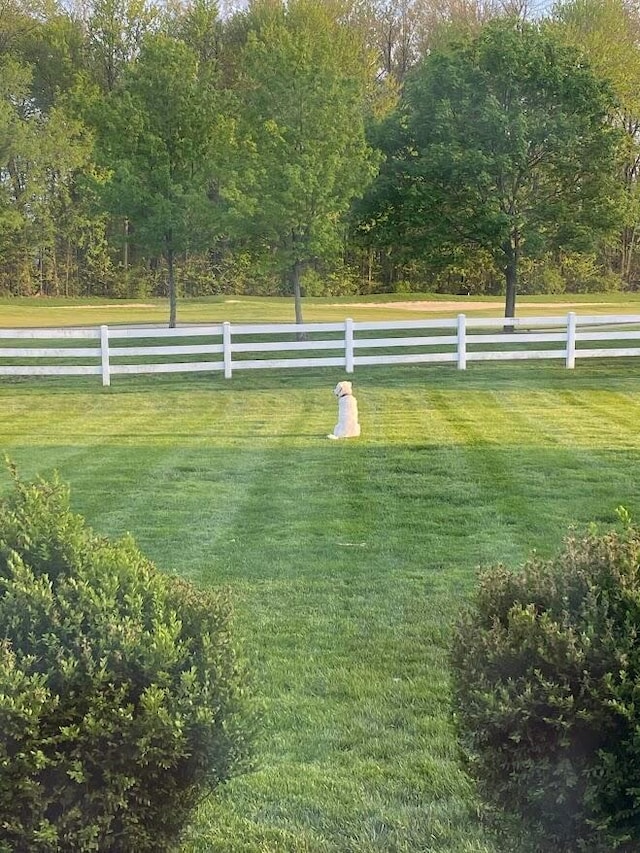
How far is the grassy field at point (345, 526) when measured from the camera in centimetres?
327

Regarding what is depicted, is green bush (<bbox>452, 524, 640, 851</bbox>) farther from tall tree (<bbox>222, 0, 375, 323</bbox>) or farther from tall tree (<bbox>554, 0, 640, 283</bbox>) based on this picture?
tall tree (<bbox>554, 0, 640, 283</bbox>)

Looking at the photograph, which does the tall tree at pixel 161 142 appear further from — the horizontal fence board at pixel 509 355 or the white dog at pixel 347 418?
the white dog at pixel 347 418

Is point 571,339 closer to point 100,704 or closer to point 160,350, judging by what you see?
point 160,350

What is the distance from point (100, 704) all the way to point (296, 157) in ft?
64.3

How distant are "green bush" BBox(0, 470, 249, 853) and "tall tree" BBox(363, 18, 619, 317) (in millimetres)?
19843

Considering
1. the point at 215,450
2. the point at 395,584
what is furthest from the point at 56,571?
the point at 215,450

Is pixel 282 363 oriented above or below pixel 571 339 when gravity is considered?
below

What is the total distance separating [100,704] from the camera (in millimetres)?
2303

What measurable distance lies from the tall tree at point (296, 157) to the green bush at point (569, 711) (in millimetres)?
18546

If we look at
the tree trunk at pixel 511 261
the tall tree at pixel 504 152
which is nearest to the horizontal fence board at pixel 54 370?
the tall tree at pixel 504 152

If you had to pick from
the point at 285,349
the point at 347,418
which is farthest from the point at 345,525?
the point at 285,349

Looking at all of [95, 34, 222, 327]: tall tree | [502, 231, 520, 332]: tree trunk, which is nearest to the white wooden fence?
[502, 231, 520, 332]: tree trunk

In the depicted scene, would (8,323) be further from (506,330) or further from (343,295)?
(343,295)

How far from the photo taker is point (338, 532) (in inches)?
263
